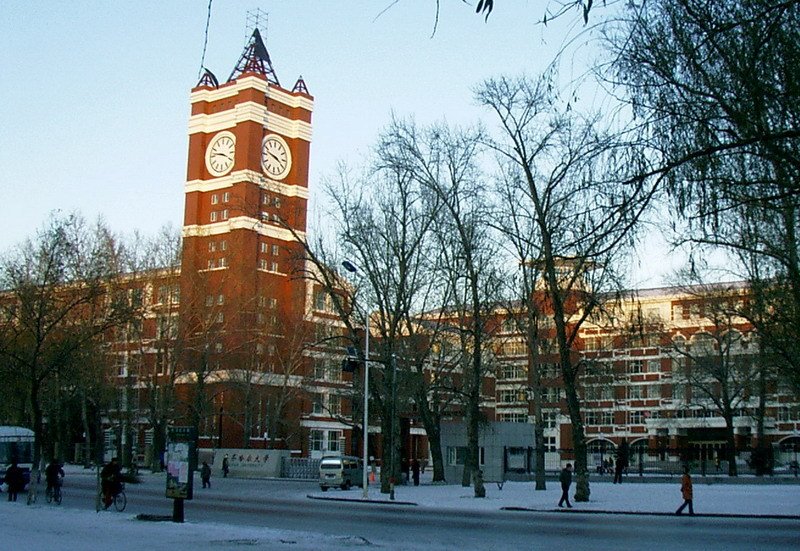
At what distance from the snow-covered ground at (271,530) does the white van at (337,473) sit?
3.56m

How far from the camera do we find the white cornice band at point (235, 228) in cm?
8869

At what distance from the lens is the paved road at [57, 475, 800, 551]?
20.3m

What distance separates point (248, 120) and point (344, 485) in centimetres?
5129

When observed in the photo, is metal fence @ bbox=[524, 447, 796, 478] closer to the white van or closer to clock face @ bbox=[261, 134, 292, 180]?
the white van

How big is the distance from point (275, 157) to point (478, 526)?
2867 inches

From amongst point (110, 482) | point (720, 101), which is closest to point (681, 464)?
point (110, 482)

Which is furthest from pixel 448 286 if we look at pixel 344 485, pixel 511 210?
pixel 344 485

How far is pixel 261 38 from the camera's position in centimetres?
10175

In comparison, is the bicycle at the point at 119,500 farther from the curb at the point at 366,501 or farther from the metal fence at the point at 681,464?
the metal fence at the point at 681,464

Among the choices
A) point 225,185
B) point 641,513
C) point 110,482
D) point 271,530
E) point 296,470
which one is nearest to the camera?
point 271,530

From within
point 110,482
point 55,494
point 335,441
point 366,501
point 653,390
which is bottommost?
point 335,441

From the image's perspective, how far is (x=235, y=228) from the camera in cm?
8875

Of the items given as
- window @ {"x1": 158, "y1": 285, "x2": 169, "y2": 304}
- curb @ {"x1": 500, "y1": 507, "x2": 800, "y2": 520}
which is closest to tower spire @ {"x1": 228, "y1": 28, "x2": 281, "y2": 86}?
window @ {"x1": 158, "y1": 285, "x2": 169, "y2": 304}

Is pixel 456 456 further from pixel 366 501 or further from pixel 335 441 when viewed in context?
pixel 335 441
